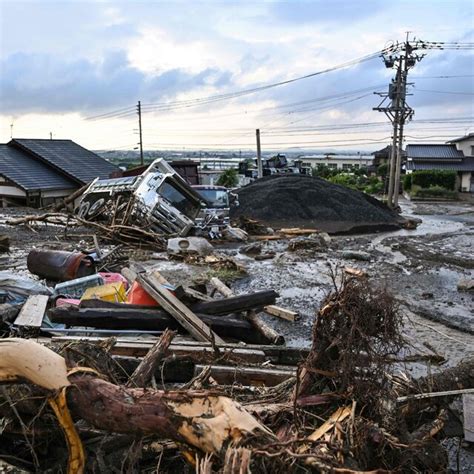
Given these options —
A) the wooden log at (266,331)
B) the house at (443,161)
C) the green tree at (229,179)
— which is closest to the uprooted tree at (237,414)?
the wooden log at (266,331)

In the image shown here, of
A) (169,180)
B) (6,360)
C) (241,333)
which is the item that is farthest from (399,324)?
(169,180)

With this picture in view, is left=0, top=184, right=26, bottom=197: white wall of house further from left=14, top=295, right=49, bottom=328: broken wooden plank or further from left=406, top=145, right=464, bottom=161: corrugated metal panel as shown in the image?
left=406, top=145, right=464, bottom=161: corrugated metal panel

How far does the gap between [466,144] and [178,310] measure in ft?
155

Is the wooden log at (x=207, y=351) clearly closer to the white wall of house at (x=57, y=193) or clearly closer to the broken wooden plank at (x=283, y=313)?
the broken wooden plank at (x=283, y=313)

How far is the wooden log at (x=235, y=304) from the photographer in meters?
6.59

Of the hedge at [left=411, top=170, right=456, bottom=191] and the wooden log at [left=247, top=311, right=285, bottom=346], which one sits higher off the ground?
the hedge at [left=411, top=170, right=456, bottom=191]

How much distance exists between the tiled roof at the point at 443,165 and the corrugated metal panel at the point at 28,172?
1185 inches

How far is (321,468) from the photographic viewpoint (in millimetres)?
2416

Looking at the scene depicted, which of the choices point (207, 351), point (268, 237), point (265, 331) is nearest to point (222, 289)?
point (265, 331)

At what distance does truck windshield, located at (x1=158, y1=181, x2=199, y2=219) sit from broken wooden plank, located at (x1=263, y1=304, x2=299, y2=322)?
341 inches

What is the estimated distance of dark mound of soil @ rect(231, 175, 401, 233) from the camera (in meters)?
21.5

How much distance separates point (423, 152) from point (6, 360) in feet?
157

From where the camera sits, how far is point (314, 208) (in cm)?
2319

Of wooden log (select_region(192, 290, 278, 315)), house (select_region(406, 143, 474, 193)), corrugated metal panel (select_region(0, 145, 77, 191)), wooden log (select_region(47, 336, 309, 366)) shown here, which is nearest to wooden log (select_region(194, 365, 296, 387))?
wooden log (select_region(47, 336, 309, 366))
